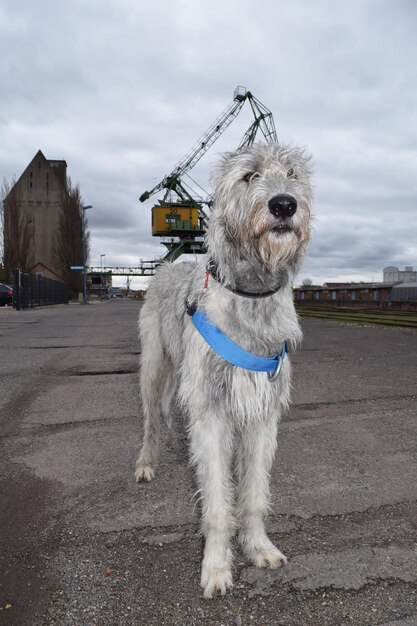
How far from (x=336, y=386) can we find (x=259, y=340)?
417 cm

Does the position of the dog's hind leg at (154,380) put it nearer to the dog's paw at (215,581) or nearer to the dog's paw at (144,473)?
the dog's paw at (144,473)

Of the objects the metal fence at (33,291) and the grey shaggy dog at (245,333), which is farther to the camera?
the metal fence at (33,291)

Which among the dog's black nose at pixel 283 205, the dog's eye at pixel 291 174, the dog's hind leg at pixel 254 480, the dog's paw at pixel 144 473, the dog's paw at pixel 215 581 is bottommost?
the dog's paw at pixel 215 581

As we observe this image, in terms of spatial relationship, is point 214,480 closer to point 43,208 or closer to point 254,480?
point 254,480

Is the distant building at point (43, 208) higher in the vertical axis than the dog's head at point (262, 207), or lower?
higher

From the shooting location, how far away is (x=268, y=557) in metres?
2.58

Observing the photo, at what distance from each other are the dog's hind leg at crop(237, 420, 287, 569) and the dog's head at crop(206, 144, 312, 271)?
1.06m

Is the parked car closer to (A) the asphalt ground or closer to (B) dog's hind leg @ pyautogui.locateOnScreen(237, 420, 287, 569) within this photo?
(A) the asphalt ground

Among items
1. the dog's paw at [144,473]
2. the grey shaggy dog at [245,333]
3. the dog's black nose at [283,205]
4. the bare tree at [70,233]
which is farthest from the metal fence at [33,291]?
the dog's black nose at [283,205]

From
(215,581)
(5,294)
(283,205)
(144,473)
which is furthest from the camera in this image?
(5,294)

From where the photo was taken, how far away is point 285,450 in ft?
13.6

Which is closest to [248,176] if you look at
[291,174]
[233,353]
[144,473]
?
[291,174]

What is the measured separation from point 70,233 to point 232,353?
218ft

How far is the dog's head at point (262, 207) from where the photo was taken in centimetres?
254
